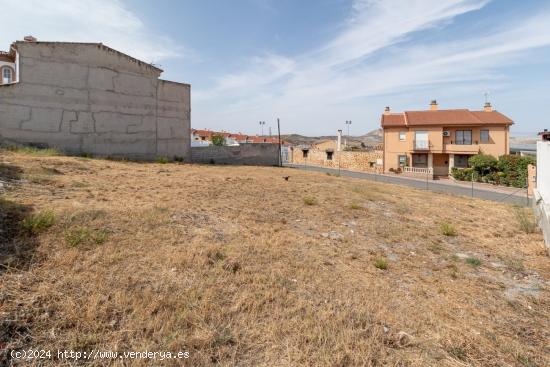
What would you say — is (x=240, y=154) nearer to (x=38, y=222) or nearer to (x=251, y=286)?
(x=38, y=222)

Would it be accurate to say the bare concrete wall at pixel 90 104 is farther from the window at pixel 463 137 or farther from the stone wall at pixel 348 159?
the window at pixel 463 137

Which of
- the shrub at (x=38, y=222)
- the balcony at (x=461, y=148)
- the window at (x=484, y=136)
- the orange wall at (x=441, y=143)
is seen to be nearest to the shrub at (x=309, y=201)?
the shrub at (x=38, y=222)

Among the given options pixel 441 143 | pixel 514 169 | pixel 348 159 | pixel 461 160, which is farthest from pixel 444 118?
pixel 348 159

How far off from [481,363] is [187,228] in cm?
533

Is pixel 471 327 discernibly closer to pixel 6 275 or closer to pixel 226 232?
pixel 226 232

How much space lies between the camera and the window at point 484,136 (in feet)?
120

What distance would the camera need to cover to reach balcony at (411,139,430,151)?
38.4m

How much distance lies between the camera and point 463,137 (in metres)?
37.7

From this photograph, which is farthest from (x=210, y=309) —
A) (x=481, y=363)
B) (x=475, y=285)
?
(x=475, y=285)

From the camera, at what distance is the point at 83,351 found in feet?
9.80

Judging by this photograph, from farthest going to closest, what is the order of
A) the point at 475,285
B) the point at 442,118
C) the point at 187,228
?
the point at 442,118 → the point at 187,228 → the point at 475,285

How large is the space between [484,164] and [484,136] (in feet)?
23.5

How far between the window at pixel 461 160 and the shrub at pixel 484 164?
4476 mm

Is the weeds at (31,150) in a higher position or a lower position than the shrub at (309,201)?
higher
